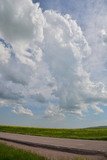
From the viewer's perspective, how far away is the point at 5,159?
63.6 ft

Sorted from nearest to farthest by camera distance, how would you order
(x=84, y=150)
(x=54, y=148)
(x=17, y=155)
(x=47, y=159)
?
(x=47, y=159), (x=17, y=155), (x=84, y=150), (x=54, y=148)

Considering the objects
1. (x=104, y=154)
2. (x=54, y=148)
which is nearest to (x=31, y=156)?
(x=104, y=154)

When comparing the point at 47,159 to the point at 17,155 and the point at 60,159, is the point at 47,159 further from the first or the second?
the point at 17,155

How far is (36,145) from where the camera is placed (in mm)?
29625

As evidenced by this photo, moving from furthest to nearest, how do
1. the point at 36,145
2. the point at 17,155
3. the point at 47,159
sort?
the point at 36,145 → the point at 17,155 → the point at 47,159

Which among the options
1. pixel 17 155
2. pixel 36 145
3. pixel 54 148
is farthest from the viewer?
pixel 36 145

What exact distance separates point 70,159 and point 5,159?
362 cm

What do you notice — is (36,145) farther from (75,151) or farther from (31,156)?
(31,156)

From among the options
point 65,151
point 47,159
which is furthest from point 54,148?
point 47,159

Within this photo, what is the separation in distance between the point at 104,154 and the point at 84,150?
227 centimetres

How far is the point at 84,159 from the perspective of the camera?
18438 millimetres

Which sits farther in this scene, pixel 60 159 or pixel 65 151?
pixel 65 151

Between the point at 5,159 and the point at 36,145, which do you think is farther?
the point at 36,145

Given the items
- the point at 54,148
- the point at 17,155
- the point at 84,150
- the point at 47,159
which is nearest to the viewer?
the point at 47,159
